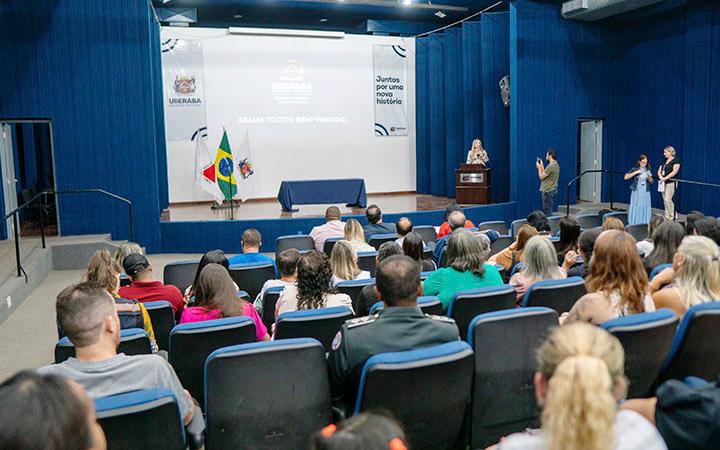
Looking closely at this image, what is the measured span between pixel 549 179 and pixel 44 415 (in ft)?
35.9

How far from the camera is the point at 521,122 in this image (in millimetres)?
11984

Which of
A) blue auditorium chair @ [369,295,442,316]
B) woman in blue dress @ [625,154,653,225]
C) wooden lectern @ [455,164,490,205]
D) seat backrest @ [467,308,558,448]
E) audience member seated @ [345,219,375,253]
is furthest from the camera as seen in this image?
wooden lectern @ [455,164,490,205]

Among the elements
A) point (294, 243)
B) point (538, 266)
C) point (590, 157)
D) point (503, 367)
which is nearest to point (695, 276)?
point (538, 266)

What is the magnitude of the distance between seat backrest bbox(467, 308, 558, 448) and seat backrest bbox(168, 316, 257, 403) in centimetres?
101

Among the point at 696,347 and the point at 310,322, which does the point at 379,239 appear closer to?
the point at 310,322

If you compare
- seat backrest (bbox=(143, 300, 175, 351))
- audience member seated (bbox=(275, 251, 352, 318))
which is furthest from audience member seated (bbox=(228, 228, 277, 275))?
audience member seated (bbox=(275, 251, 352, 318))

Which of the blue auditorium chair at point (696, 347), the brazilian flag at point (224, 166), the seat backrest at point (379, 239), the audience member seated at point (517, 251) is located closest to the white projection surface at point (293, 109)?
the brazilian flag at point (224, 166)

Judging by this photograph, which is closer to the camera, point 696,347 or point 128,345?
point 696,347

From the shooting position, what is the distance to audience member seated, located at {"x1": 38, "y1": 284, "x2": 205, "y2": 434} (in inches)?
82.5

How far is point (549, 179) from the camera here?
11266 mm

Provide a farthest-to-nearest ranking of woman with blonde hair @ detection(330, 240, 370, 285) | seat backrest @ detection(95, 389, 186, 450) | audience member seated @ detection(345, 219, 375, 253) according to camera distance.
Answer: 1. audience member seated @ detection(345, 219, 375, 253)
2. woman with blonde hair @ detection(330, 240, 370, 285)
3. seat backrest @ detection(95, 389, 186, 450)

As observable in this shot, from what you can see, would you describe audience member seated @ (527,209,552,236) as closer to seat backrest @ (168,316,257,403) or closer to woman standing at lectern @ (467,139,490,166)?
seat backrest @ (168,316,257,403)

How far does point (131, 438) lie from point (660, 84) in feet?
41.1

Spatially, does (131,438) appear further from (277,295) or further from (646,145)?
(646,145)
